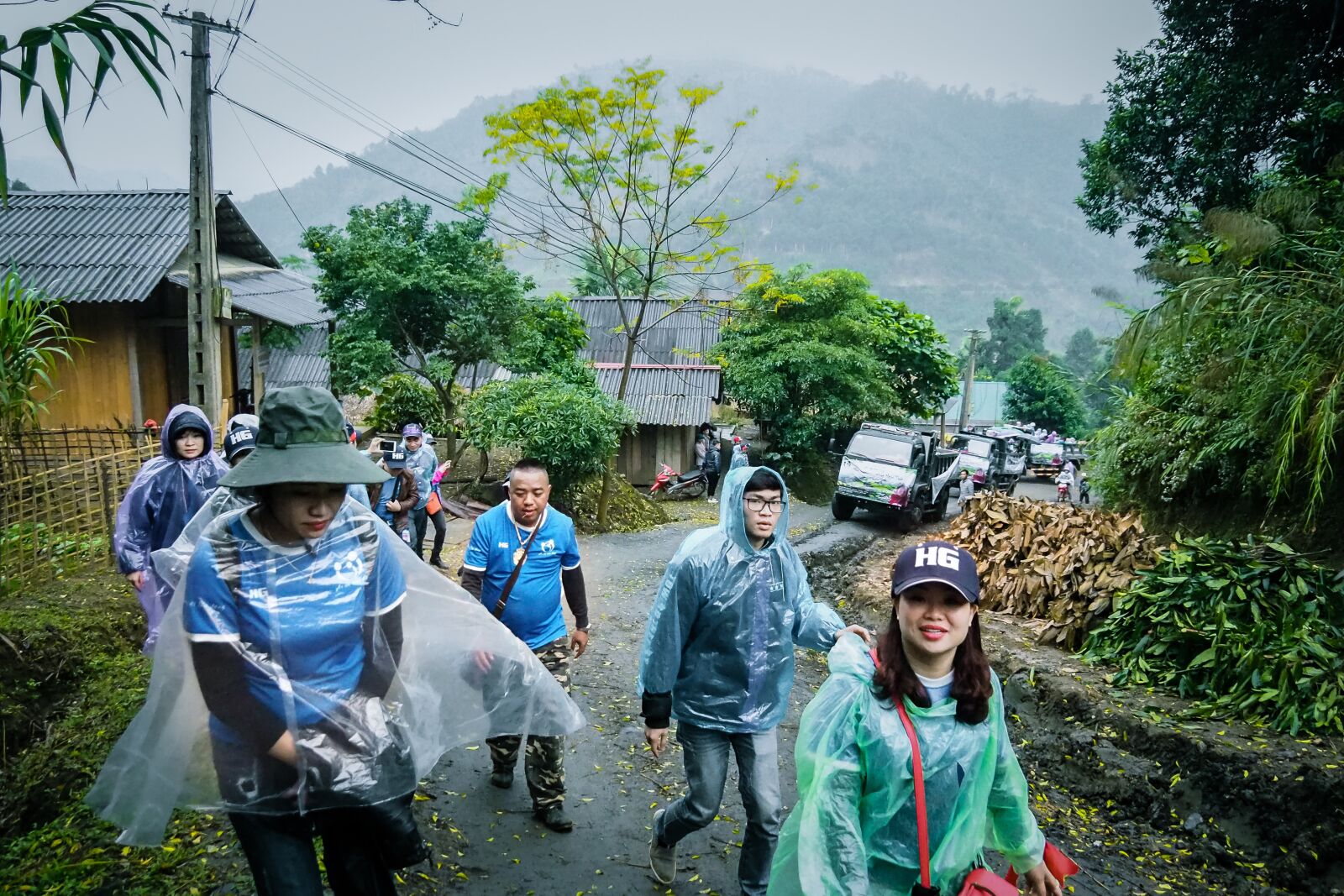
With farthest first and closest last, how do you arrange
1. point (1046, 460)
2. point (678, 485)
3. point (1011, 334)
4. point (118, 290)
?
point (1011, 334) → point (1046, 460) → point (678, 485) → point (118, 290)

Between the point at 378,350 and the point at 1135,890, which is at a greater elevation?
the point at 378,350

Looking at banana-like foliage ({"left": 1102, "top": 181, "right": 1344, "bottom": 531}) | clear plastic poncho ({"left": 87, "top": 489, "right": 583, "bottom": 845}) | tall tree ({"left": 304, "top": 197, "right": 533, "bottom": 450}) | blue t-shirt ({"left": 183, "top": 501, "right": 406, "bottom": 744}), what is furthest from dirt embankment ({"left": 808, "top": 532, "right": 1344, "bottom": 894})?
tall tree ({"left": 304, "top": 197, "right": 533, "bottom": 450})

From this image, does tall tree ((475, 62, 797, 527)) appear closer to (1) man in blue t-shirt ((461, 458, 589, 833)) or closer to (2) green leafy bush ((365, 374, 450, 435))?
(2) green leafy bush ((365, 374, 450, 435))

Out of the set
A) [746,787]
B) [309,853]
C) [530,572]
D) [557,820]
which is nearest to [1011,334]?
[530,572]

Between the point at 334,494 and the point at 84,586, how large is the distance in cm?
525

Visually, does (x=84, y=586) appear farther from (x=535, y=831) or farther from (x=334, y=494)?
(x=334, y=494)

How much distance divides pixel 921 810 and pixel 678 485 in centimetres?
1730

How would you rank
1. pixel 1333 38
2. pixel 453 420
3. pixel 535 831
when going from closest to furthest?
pixel 535 831 < pixel 1333 38 < pixel 453 420

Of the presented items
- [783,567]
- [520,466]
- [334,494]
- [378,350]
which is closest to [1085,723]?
[783,567]

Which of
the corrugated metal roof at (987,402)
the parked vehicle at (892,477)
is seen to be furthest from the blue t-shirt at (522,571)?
the corrugated metal roof at (987,402)

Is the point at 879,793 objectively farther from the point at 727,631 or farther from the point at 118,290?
the point at 118,290

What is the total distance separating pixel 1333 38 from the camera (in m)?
11.3

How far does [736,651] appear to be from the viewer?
342 centimetres

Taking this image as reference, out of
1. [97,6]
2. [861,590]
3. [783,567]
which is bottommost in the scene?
[861,590]
